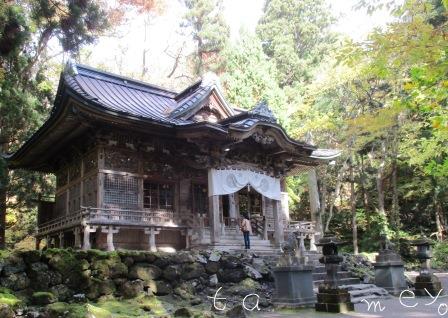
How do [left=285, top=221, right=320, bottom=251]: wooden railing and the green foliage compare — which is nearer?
[left=285, top=221, right=320, bottom=251]: wooden railing

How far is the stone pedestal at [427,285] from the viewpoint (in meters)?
12.8

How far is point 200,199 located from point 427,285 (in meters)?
8.81

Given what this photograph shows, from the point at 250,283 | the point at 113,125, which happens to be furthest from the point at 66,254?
the point at 113,125

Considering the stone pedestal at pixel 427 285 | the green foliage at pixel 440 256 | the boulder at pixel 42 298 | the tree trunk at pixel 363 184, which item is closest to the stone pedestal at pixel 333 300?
the stone pedestal at pixel 427 285

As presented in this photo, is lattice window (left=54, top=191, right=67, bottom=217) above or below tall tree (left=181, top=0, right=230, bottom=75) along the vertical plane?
below

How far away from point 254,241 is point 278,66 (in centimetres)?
2358

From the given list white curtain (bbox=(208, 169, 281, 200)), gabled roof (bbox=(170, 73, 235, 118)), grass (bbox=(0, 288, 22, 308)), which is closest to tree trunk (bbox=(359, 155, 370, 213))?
white curtain (bbox=(208, 169, 281, 200))

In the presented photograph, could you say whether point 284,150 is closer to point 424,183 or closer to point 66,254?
point 66,254

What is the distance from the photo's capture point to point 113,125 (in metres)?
14.5

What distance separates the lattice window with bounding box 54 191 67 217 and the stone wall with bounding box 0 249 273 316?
8301 mm

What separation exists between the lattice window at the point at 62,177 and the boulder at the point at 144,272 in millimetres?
9040

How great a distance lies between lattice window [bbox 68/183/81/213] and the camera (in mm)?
16391

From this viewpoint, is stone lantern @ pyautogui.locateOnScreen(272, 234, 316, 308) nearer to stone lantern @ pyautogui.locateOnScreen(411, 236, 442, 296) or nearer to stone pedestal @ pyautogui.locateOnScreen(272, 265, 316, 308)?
stone pedestal @ pyautogui.locateOnScreen(272, 265, 316, 308)

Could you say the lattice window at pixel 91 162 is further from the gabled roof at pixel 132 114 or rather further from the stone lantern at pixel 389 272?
the stone lantern at pixel 389 272
